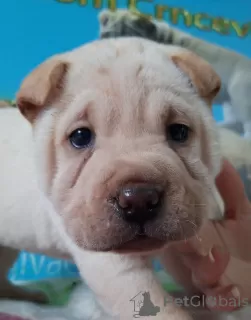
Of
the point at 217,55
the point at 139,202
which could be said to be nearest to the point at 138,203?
the point at 139,202

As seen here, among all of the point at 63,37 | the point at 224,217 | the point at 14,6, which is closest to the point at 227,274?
the point at 224,217

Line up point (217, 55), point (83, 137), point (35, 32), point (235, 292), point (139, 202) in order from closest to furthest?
1. point (139, 202)
2. point (83, 137)
3. point (235, 292)
4. point (35, 32)
5. point (217, 55)

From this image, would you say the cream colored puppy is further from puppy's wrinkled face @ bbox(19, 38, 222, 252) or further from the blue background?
the blue background

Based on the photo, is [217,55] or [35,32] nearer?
[35,32]

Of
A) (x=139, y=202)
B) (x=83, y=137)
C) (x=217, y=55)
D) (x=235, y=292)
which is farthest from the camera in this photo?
(x=217, y=55)

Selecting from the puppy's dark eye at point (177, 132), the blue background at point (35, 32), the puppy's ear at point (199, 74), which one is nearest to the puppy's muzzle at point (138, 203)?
the puppy's dark eye at point (177, 132)

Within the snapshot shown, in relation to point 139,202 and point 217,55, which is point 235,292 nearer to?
point 139,202
